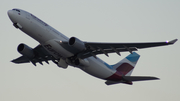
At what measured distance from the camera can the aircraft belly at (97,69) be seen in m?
33.8

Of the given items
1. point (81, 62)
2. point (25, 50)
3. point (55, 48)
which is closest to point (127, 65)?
point (81, 62)

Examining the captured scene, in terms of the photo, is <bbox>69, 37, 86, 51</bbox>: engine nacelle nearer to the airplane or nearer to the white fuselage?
the airplane

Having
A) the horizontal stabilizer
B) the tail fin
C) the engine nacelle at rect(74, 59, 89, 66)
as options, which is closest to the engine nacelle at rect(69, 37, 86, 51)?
the engine nacelle at rect(74, 59, 89, 66)

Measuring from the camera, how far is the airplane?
29.4 meters

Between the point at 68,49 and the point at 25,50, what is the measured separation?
6109mm

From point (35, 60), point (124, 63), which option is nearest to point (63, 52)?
point (35, 60)

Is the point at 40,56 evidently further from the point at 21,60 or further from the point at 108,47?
the point at 108,47

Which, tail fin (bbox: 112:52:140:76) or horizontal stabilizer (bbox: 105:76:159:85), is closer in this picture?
horizontal stabilizer (bbox: 105:76:159:85)

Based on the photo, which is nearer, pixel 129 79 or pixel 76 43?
pixel 76 43

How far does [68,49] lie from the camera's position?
3108 centimetres

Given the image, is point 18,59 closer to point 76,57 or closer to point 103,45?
point 76,57

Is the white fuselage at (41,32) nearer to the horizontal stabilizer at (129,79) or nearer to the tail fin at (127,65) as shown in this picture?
the horizontal stabilizer at (129,79)

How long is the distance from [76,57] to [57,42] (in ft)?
9.82

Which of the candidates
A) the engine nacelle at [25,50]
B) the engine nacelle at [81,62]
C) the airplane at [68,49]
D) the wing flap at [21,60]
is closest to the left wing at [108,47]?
the airplane at [68,49]
